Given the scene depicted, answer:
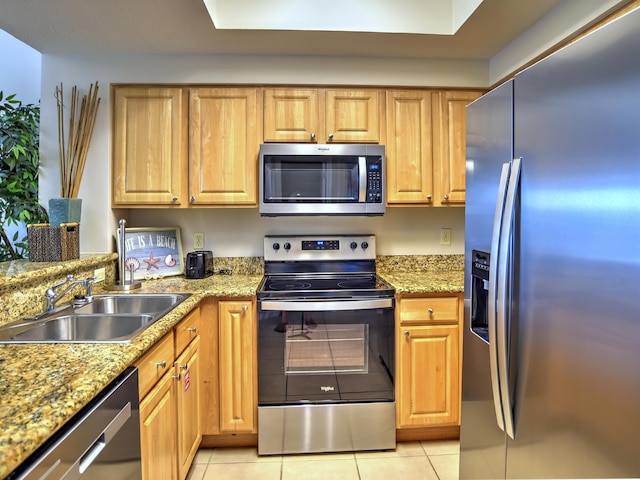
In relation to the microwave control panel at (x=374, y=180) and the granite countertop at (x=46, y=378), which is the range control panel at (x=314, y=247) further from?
the granite countertop at (x=46, y=378)

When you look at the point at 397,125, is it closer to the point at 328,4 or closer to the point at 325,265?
the point at 328,4

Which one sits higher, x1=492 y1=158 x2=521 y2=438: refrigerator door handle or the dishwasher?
x1=492 y1=158 x2=521 y2=438: refrigerator door handle

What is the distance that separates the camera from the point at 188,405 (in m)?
1.74

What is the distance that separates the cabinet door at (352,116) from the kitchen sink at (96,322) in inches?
50.6

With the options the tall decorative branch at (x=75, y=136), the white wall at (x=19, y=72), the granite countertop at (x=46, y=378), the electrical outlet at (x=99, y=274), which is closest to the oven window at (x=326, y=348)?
the granite countertop at (x=46, y=378)

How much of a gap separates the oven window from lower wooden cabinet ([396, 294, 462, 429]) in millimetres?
219

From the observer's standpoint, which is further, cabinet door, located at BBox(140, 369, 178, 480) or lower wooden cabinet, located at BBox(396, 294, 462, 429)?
lower wooden cabinet, located at BBox(396, 294, 462, 429)

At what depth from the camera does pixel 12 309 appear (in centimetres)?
142

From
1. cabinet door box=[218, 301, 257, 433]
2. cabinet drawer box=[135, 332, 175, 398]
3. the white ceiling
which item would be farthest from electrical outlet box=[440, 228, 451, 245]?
cabinet drawer box=[135, 332, 175, 398]

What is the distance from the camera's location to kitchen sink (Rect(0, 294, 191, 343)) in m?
1.28

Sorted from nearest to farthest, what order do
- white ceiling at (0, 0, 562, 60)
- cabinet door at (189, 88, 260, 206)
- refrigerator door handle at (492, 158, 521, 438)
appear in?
refrigerator door handle at (492, 158, 521, 438)
white ceiling at (0, 0, 562, 60)
cabinet door at (189, 88, 260, 206)

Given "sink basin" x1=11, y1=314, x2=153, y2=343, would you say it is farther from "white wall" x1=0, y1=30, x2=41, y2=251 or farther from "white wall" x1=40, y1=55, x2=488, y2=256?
"white wall" x1=0, y1=30, x2=41, y2=251

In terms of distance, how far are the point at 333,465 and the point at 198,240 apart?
1590 millimetres

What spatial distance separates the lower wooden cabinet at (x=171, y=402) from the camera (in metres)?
1.26
